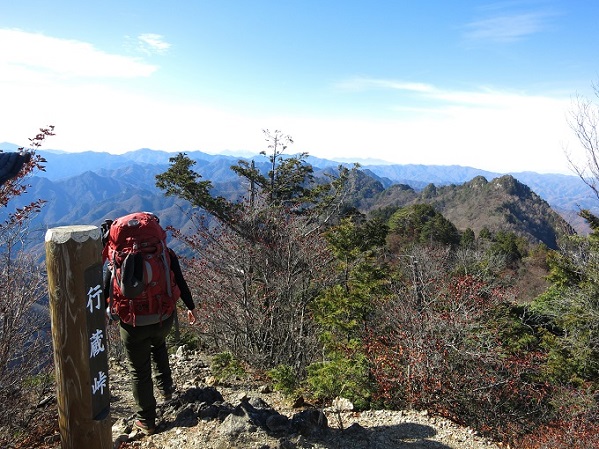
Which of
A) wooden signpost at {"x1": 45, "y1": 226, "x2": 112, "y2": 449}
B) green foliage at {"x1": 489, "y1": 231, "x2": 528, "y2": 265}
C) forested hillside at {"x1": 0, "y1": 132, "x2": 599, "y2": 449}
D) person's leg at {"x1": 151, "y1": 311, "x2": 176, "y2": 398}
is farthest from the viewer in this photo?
green foliage at {"x1": 489, "y1": 231, "x2": 528, "y2": 265}

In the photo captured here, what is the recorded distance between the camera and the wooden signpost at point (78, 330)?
69.0 inches

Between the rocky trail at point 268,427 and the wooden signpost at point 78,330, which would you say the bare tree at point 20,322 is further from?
the wooden signpost at point 78,330

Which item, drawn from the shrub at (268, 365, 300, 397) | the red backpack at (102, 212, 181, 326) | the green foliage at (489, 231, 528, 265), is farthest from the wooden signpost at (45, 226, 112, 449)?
the green foliage at (489, 231, 528, 265)

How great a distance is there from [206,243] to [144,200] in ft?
537

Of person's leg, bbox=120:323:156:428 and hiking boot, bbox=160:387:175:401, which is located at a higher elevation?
person's leg, bbox=120:323:156:428

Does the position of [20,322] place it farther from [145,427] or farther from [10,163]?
[10,163]

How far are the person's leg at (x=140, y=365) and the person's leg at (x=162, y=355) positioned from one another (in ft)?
0.30

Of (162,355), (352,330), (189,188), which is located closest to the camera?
(162,355)

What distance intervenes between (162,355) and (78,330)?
5.48 feet

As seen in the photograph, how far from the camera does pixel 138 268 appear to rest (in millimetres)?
2664

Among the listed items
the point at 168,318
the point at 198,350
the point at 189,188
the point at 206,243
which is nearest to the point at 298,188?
the point at 189,188

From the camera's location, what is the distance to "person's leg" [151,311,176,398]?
9.96ft

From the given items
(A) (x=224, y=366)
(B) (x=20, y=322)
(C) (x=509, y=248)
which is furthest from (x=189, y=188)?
(C) (x=509, y=248)

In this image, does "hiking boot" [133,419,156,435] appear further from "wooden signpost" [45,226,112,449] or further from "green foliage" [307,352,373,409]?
"green foliage" [307,352,373,409]
